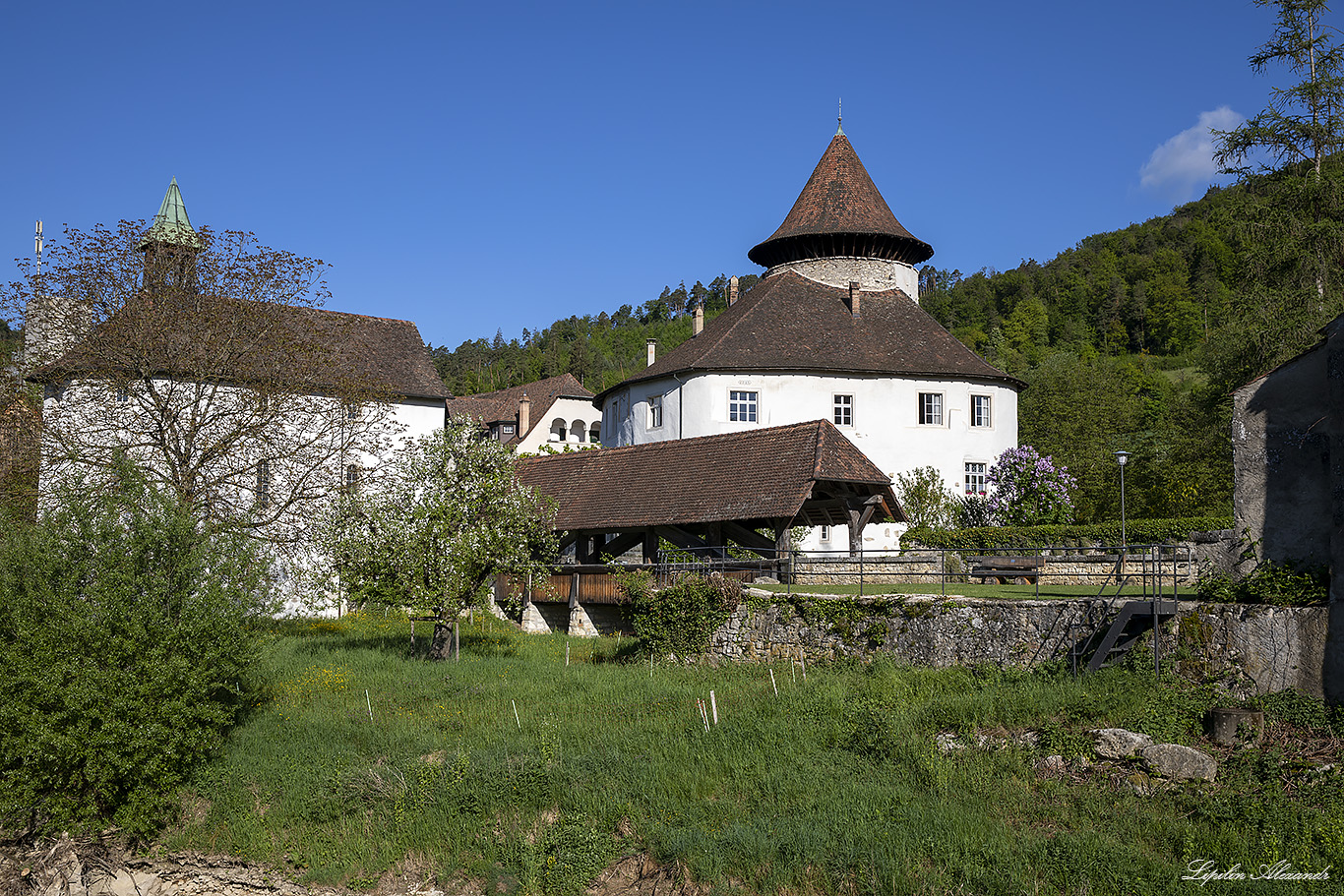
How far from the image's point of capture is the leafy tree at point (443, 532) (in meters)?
19.6

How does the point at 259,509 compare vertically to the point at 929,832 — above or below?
above

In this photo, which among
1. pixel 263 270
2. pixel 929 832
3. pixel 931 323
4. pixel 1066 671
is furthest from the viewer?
pixel 931 323

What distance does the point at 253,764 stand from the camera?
14555mm

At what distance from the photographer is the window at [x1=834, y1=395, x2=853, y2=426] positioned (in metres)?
34.9

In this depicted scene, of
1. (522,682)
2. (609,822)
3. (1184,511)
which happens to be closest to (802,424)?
(522,682)

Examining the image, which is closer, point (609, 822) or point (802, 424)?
point (609, 822)

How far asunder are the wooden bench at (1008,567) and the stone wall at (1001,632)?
177cm

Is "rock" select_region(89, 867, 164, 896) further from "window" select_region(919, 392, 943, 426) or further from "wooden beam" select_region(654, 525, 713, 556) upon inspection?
"window" select_region(919, 392, 943, 426)

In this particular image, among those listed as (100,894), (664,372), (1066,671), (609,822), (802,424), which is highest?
(664,372)

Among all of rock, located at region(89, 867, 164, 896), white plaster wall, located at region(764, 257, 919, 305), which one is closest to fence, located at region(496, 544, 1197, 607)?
rock, located at region(89, 867, 164, 896)

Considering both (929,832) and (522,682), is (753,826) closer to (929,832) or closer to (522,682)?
(929,832)

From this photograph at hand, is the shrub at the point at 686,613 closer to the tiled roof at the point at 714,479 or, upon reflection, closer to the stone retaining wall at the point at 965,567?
the stone retaining wall at the point at 965,567

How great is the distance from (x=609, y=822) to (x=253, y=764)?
18.3ft

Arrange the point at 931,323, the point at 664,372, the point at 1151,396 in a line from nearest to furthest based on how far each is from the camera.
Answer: the point at 664,372 → the point at 931,323 → the point at 1151,396
